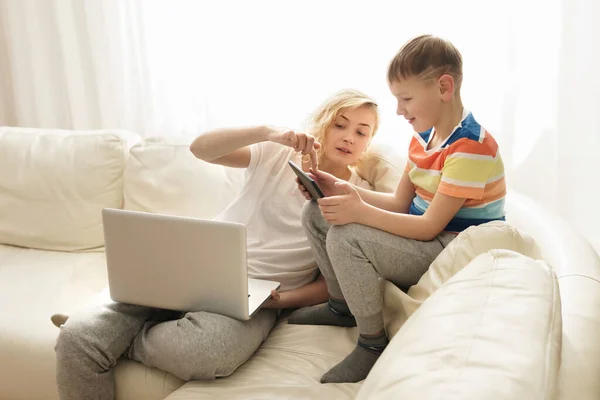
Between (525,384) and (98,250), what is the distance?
6.34ft

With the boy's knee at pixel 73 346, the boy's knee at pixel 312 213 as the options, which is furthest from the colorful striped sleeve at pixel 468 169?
the boy's knee at pixel 73 346

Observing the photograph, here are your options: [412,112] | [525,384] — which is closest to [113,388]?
[412,112]

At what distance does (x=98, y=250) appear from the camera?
2.46m

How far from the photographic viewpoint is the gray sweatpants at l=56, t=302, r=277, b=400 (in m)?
1.62

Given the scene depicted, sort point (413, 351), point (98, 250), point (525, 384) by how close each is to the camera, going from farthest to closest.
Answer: point (98, 250) → point (413, 351) → point (525, 384)

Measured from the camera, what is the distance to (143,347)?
5.56 ft

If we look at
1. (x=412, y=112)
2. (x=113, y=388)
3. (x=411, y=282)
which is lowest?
(x=113, y=388)

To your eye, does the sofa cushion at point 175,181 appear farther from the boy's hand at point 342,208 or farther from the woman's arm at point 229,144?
the boy's hand at point 342,208

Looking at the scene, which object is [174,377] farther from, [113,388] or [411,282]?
[411,282]

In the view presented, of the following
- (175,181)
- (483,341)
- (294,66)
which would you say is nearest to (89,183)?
(175,181)

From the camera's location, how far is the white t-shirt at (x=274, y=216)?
6.41ft

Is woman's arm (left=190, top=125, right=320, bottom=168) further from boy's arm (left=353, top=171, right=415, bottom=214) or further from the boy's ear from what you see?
the boy's ear

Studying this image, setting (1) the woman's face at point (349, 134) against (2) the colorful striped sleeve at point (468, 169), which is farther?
(1) the woman's face at point (349, 134)

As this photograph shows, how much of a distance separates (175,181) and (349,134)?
0.69 m
